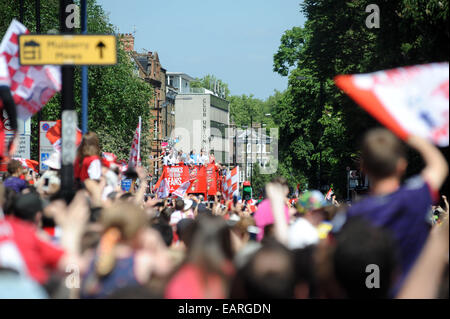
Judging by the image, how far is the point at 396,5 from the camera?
78.9ft

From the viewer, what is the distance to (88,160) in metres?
9.45

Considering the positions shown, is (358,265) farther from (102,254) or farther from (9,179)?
(9,179)

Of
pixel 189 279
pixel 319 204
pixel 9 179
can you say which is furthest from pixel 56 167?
pixel 189 279

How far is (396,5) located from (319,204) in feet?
55.7

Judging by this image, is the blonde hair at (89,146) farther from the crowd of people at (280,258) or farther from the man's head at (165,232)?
the crowd of people at (280,258)

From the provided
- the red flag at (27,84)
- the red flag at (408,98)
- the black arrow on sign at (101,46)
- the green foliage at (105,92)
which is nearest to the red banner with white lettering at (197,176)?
the green foliage at (105,92)

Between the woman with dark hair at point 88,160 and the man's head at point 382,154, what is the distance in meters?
5.01

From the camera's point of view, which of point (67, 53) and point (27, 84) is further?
point (27, 84)

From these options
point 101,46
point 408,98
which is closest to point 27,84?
point 101,46

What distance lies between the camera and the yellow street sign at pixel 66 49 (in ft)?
26.3

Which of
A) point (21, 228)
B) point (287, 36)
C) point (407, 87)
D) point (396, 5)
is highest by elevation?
point (287, 36)

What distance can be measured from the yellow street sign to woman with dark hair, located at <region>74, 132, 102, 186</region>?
151cm

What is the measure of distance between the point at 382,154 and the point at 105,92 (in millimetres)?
50562

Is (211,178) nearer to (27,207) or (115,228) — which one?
(27,207)
